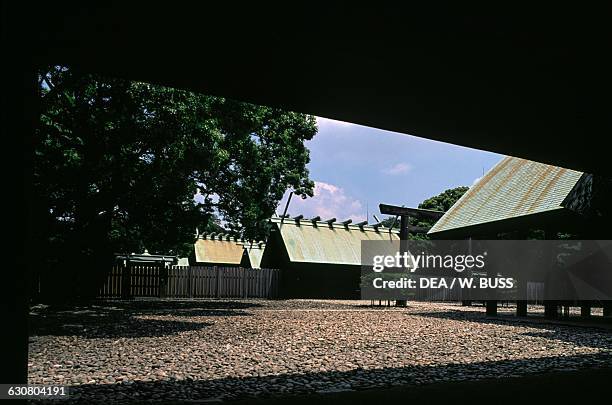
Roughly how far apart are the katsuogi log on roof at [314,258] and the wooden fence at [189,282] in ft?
6.42

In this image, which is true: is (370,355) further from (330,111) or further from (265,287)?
(265,287)

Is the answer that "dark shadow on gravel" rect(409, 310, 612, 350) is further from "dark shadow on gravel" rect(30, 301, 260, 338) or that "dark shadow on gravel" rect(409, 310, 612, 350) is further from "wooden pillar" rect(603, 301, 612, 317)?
"dark shadow on gravel" rect(30, 301, 260, 338)

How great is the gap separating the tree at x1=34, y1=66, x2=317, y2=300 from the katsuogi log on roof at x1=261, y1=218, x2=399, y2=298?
43.0 ft

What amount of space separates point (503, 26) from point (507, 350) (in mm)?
7999

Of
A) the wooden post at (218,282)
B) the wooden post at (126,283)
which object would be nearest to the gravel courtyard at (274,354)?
the wooden post at (126,283)

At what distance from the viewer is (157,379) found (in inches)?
255

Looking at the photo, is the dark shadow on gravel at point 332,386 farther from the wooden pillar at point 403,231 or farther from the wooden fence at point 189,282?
the wooden fence at point 189,282

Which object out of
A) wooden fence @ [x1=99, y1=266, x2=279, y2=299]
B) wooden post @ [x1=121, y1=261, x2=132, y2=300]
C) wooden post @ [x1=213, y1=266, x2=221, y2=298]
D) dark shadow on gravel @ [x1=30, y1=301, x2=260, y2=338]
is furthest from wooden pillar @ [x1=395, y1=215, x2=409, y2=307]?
wooden post @ [x1=121, y1=261, x2=132, y2=300]

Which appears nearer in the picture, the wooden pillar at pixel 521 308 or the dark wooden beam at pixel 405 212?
the wooden pillar at pixel 521 308

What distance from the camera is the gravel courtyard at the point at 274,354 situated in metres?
6.20

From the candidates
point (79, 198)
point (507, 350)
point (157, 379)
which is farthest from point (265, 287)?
point (157, 379)

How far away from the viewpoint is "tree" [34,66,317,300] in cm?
1559

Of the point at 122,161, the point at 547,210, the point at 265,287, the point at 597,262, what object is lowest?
the point at 265,287

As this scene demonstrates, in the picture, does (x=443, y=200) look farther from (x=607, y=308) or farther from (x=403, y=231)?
(x=607, y=308)
